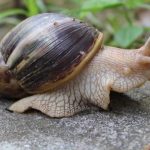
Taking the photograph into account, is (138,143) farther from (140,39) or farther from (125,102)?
(140,39)

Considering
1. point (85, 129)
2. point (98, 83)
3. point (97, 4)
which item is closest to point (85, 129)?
point (85, 129)

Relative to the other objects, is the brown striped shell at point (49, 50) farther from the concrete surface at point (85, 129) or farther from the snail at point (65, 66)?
the concrete surface at point (85, 129)

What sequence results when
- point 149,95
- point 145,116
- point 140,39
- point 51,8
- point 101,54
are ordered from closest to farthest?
1. point 145,116
2. point 101,54
3. point 149,95
4. point 140,39
5. point 51,8

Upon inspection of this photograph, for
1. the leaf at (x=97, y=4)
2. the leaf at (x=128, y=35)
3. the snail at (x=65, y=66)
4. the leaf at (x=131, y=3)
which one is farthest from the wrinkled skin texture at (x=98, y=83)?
the leaf at (x=131, y=3)

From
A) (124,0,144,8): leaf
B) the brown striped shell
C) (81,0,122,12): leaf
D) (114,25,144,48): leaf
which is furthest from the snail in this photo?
(124,0,144,8): leaf

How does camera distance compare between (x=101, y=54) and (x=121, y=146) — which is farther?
(x=101, y=54)

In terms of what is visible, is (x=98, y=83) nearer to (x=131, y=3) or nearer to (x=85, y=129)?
(x=85, y=129)

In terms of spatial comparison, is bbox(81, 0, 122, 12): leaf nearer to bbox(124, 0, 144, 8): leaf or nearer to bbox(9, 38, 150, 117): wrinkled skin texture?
bbox(124, 0, 144, 8): leaf

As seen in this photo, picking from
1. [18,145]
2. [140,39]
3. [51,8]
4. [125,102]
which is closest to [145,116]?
[125,102]
